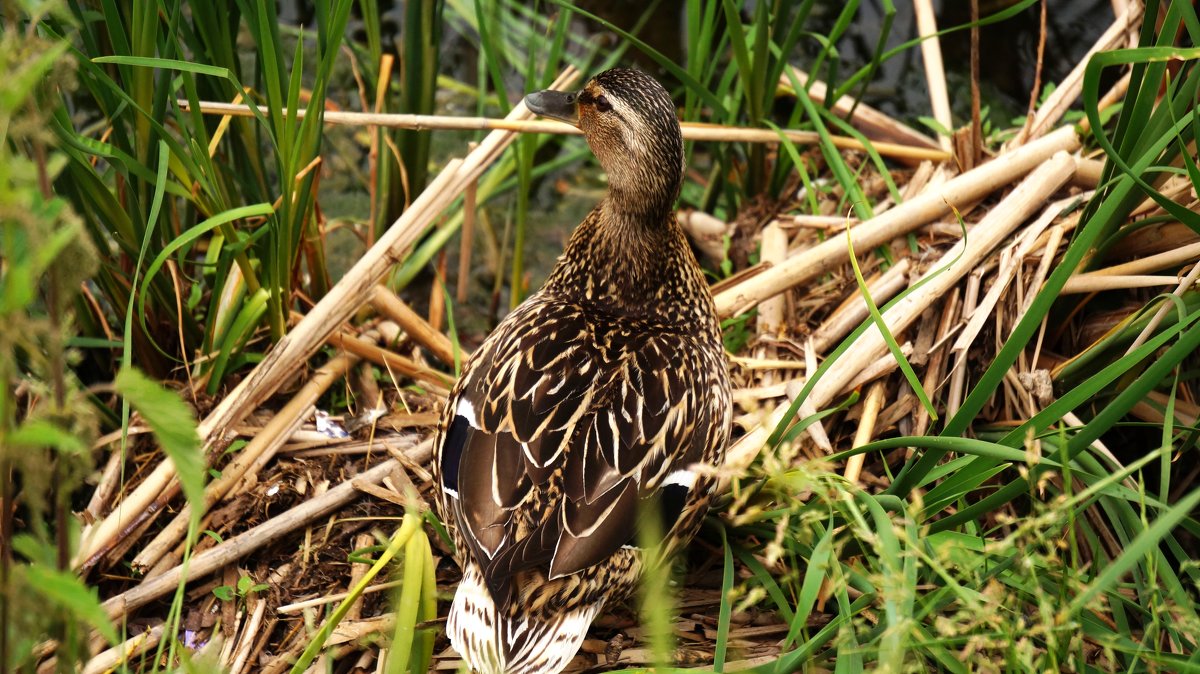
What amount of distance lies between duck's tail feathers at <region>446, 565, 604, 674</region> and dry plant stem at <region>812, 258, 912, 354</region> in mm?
1277

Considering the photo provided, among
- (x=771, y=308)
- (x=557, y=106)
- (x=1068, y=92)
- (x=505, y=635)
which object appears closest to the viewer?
(x=505, y=635)

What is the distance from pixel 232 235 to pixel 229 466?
655mm

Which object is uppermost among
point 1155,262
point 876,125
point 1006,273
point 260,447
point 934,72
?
point 934,72

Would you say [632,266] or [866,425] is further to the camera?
[632,266]

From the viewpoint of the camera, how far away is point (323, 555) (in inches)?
120

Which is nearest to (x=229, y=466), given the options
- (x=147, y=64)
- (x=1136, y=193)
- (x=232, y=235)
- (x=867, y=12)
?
(x=232, y=235)

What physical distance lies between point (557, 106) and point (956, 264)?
1.28 metres

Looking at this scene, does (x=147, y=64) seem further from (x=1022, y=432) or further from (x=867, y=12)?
(x=867, y=12)

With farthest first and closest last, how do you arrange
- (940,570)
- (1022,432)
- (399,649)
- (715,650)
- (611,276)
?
(611,276) → (715,650) → (1022,432) → (399,649) → (940,570)

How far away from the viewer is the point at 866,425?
3.10 metres

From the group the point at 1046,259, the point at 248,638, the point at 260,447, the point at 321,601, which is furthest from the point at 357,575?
the point at 1046,259

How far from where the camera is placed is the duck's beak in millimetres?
3412

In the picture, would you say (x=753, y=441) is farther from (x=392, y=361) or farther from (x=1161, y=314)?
(x=392, y=361)

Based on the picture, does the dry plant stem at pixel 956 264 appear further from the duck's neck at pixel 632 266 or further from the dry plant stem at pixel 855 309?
the duck's neck at pixel 632 266
